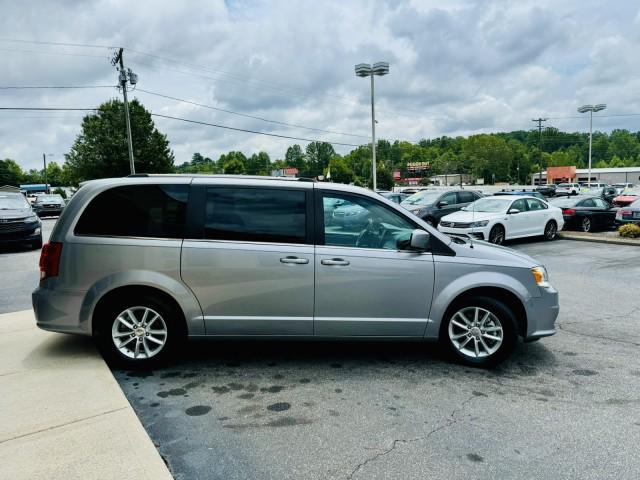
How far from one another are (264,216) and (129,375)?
193 cm

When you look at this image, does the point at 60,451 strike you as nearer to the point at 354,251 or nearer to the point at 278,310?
the point at 278,310

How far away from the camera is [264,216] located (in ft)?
14.9

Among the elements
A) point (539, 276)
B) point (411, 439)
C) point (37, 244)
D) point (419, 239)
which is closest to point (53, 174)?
point (37, 244)

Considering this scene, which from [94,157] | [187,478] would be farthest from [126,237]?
[94,157]

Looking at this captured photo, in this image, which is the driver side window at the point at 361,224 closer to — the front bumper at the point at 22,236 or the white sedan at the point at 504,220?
the white sedan at the point at 504,220

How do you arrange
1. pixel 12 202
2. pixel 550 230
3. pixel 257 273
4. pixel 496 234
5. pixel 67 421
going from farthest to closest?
pixel 550 230 → pixel 12 202 → pixel 496 234 → pixel 257 273 → pixel 67 421

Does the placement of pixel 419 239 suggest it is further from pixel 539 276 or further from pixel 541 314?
pixel 541 314

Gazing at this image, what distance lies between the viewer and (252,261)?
4.43 metres

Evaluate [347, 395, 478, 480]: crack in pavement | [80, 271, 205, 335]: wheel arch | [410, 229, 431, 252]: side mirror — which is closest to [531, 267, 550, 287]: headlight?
[410, 229, 431, 252]: side mirror

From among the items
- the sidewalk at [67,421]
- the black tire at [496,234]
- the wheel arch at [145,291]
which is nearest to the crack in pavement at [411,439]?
the sidewalk at [67,421]

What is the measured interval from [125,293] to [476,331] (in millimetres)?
3331

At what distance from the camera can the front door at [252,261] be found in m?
4.43

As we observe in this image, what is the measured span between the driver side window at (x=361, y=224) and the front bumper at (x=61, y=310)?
2.37 meters

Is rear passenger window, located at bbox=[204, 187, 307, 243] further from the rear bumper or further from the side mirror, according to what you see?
the rear bumper
